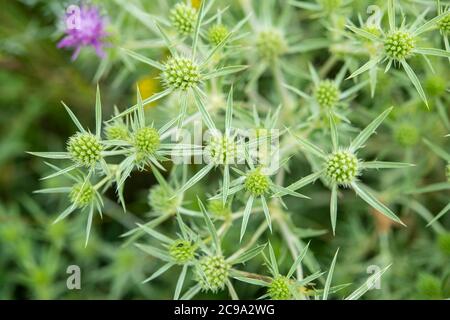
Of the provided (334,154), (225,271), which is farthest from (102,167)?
(334,154)

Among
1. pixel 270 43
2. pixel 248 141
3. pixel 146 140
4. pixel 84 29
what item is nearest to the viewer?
pixel 146 140

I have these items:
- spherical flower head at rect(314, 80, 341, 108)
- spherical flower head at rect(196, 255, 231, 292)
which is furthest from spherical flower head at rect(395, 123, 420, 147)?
spherical flower head at rect(196, 255, 231, 292)

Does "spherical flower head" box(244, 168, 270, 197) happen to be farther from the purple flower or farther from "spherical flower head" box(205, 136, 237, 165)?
the purple flower

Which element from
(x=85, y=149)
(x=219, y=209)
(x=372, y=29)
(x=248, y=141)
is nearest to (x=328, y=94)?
(x=372, y=29)

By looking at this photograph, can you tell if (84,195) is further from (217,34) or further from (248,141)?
(217,34)

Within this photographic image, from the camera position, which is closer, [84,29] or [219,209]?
[219,209]

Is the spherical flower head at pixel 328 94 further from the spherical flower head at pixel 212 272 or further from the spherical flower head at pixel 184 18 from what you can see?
the spherical flower head at pixel 212 272
